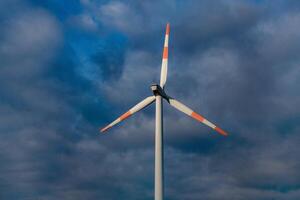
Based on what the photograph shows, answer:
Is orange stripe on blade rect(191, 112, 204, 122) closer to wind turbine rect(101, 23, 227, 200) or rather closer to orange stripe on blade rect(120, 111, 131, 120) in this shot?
wind turbine rect(101, 23, 227, 200)

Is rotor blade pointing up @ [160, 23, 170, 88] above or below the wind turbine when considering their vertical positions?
above

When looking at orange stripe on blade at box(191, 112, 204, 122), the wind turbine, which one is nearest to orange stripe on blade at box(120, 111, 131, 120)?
the wind turbine

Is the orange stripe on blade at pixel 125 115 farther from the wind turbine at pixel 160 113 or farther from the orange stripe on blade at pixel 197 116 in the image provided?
the orange stripe on blade at pixel 197 116

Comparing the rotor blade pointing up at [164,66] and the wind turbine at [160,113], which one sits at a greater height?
the rotor blade pointing up at [164,66]

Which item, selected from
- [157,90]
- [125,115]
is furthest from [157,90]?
[125,115]

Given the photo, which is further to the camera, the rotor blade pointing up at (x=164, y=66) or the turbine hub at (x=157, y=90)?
the rotor blade pointing up at (x=164, y=66)

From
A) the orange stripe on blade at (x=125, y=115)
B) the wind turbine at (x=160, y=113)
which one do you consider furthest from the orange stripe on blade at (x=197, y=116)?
the orange stripe on blade at (x=125, y=115)

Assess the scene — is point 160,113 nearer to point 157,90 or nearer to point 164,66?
point 157,90

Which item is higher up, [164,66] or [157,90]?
[164,66]

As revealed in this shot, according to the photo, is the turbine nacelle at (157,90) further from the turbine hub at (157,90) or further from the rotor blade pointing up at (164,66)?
the rotor blade pointing up at (164,66)

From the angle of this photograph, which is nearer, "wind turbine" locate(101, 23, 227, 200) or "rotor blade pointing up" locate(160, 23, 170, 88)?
"wind turbine" locate(101, 23, 227, 200)

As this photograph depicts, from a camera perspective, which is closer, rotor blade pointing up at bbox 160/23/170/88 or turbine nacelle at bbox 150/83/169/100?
turbine nacelle at bbox 150/83/169/100

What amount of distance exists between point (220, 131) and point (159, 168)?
11612mm

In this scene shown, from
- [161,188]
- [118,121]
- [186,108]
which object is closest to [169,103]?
[186,108]
